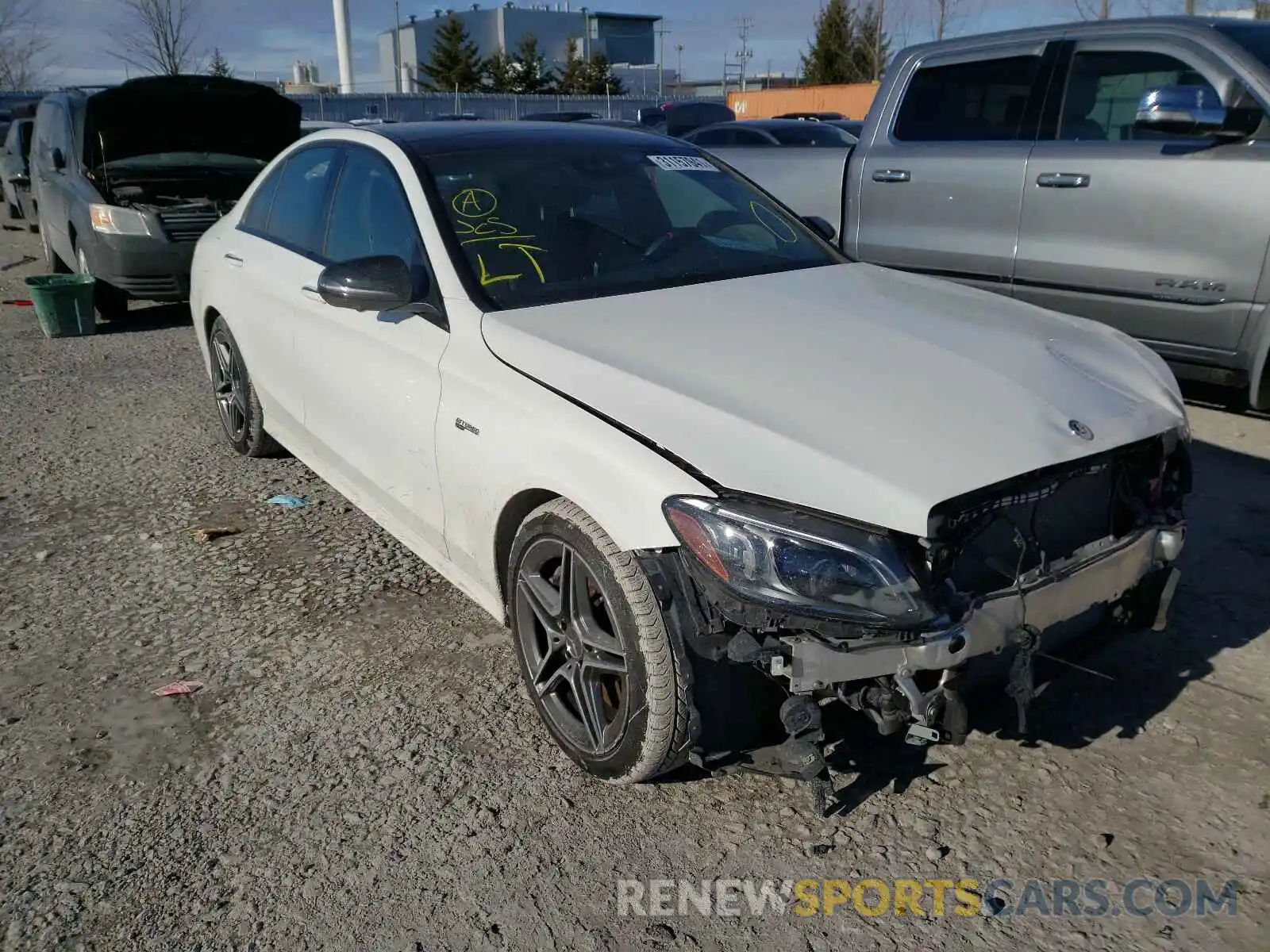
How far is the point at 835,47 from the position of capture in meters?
43.8

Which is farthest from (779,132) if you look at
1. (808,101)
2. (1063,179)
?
(808,101)

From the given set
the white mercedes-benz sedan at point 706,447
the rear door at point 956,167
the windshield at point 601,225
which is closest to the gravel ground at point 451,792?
the white mercedes-benz sedan at point 706,447

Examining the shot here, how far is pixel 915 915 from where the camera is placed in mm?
2420

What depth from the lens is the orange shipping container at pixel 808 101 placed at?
3423 centimetres

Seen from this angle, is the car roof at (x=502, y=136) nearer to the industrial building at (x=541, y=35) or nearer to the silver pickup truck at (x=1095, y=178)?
the silver pickup truck at (x=1095, y=178)

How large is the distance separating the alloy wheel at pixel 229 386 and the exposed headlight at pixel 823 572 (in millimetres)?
3495

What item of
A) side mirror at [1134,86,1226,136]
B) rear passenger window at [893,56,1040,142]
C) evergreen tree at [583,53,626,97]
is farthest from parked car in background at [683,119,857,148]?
evergreen tree at [583,53,626,97]

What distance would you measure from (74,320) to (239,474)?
429cm

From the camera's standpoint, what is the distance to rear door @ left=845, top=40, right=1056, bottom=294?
5758 millimetres

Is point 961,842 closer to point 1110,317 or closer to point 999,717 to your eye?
point 999,717

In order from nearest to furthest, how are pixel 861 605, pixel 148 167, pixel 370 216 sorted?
1. pixel 861 605
2. pixel 370 216
3. pixel 148 167

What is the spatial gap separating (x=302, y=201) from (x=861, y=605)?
3.22 m

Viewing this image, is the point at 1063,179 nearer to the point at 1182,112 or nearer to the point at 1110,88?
the point at 1110,88

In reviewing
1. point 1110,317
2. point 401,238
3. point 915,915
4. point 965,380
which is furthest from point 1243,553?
point 401,238
